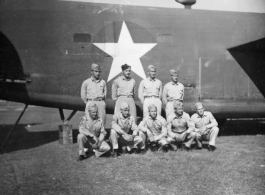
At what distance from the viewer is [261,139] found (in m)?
7.25

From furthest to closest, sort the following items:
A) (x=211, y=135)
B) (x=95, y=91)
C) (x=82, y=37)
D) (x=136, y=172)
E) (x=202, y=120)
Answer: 1. (x=82, y=37)
2. (x=202, y=120)
3. (x=95, y=91)
4. (x=211, y=135)
5. (x=136, y=172)

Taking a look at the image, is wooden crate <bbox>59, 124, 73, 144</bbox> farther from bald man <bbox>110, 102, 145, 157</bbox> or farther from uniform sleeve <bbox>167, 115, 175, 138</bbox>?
uniform sleeve <bbox>167, 115, 175, 138</bbox>

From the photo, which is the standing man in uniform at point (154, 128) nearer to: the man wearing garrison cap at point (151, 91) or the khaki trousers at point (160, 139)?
the khaki trousers at point (160, 139)

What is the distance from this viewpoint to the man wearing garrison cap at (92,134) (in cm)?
508

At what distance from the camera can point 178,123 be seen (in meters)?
5.70

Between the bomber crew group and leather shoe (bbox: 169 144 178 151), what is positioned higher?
the bomber crew group

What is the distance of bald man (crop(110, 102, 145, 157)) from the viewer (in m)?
5.28

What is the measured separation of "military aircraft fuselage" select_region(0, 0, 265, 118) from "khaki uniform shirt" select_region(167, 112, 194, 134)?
1314mm

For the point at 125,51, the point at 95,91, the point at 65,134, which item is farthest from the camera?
the point at 125,51

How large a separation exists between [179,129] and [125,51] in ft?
7.68

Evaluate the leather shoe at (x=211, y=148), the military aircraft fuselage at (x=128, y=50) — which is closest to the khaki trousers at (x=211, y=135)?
the leather shoe at (x=211, y=148)

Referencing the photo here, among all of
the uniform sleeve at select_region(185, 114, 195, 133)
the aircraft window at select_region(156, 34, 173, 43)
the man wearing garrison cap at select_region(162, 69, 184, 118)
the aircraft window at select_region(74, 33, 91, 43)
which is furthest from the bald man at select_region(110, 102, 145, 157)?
the aircraft window at select_region(156, 34, 173, 43)

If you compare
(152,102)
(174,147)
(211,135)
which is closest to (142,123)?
(152,102)

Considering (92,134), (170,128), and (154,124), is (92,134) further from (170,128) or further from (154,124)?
(170,128)
